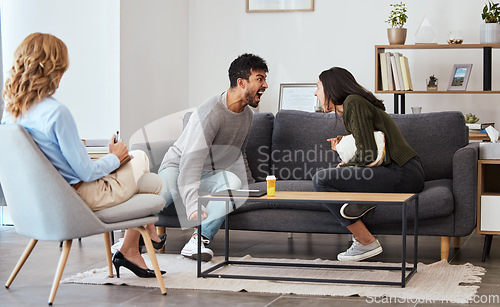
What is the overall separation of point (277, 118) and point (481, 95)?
1.98 m

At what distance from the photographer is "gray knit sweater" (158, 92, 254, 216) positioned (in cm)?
361

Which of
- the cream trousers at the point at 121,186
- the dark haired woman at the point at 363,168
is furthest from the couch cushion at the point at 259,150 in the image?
the cream trousers at the point at 121,186

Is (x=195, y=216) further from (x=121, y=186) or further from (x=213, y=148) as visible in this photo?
A: (x=121, y=186)

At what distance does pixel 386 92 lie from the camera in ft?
17.1

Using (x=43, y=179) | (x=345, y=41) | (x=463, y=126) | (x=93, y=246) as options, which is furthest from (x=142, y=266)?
(x=345, y=41)

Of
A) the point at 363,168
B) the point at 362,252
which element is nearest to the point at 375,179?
the point at 363,168

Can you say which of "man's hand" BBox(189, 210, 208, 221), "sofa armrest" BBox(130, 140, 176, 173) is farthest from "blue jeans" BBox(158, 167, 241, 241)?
"sofa armrest" BBox(130, 140, 176, 173)

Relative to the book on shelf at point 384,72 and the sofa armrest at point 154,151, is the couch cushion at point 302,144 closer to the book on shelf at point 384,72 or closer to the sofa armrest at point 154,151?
the sofa armrest at point 154,151

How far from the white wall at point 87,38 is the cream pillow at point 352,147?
1925mm

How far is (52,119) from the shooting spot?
257cm

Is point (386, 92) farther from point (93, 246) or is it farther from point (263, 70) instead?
point (93, 246)

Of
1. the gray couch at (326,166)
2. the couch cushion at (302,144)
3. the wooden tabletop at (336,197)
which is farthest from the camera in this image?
the couch cushion at (302,144)

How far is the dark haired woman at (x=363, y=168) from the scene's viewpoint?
11.1 ft

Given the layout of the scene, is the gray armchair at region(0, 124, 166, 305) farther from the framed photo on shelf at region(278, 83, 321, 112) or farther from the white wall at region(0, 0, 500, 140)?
the framed photo on shelf at region(278, 83, 321, 112)
